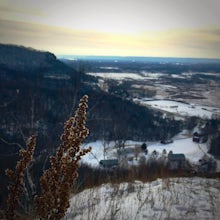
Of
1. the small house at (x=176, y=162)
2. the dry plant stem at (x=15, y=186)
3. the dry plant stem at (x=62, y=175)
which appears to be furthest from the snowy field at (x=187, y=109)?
the dry plant stem at (x=15, y=186)

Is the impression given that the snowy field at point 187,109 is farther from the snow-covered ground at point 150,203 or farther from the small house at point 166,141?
the snow-covered ground at point 150,203

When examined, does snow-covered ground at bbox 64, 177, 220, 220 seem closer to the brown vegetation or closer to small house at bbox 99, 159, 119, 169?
the brown vegetation

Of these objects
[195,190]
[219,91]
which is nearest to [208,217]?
[195,190]

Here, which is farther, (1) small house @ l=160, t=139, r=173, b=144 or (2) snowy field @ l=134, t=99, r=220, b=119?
(2) snowy field @ l=134, t=99, r=220, b=119

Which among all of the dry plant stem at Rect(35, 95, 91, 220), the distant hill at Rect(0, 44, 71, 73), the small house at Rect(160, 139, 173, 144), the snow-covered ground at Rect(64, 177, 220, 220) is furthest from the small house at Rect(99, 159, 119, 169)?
the distant hill at Rect(0, 44, 71, 73)

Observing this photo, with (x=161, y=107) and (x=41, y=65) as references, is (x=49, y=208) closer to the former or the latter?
(x=161, y=107)
